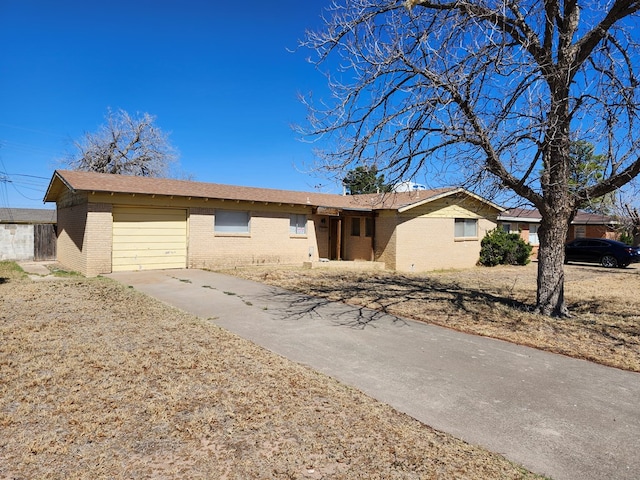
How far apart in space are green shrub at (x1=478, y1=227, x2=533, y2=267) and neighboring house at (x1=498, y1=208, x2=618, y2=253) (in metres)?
1.27

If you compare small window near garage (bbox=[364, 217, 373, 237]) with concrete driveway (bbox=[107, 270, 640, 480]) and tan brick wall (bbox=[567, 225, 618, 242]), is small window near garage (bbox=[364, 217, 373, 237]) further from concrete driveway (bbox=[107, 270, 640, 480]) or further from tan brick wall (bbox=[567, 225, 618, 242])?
tan brick wall (bbox=[567, 225, 618, 242])

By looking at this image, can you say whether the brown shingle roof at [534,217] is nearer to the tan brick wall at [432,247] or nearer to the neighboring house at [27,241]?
the tan brick wall at [432,247]

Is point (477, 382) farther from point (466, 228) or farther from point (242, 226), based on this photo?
point (466, 228)

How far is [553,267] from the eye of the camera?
888cm

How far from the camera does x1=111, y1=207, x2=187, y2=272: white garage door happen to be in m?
14.5

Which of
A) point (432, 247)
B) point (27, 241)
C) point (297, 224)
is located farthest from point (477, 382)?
point (27, 241)

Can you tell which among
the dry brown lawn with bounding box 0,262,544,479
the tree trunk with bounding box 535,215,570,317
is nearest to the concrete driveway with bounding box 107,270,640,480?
the dry brown lawn with bounding box 0,262,544,479

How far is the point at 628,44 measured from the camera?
337 inches

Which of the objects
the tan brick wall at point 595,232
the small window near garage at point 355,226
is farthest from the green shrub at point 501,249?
the tan brick wall at point 595,232

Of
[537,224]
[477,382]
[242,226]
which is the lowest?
[477,382]

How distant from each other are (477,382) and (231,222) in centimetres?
1355

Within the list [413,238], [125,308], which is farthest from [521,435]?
[413,238]

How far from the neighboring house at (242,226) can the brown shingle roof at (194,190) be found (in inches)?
1.7

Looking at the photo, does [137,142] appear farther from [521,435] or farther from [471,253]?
[521,435]
